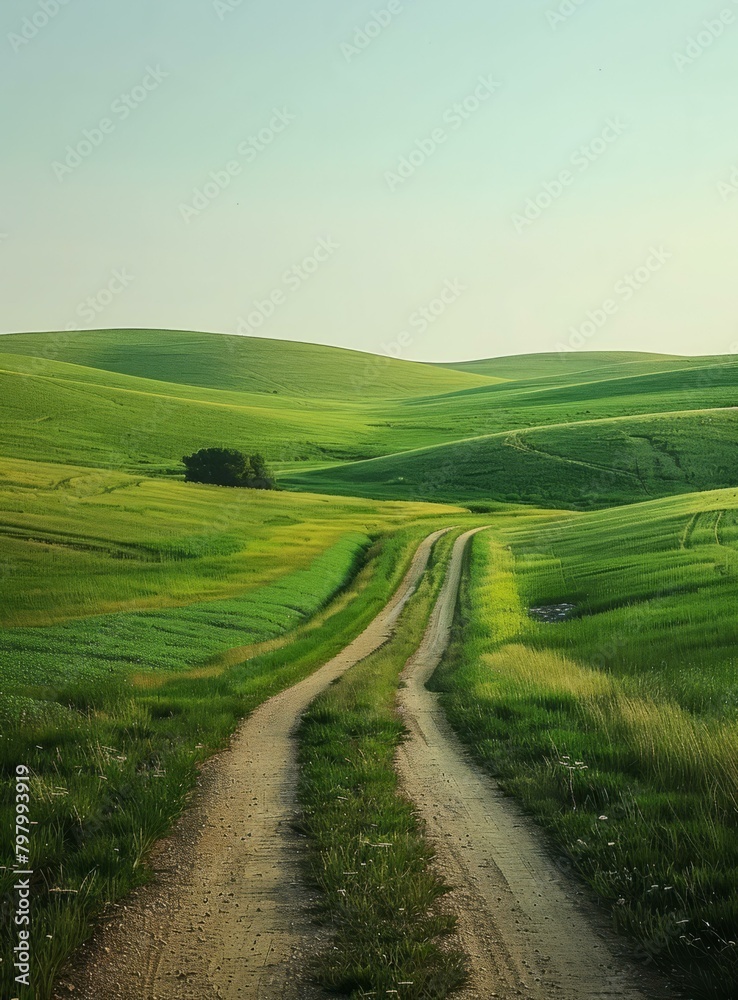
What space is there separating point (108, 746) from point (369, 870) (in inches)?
205

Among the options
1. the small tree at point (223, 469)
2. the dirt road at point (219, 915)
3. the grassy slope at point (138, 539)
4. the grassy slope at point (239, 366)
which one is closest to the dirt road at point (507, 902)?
the dirt road at point (219, 915)

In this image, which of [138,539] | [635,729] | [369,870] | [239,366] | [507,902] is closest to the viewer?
[507,902]

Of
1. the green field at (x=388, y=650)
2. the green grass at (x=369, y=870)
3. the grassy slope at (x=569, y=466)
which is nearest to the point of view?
the green grass at (x=369, y=870)

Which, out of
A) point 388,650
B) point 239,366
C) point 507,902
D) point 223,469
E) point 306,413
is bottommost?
point 388,650

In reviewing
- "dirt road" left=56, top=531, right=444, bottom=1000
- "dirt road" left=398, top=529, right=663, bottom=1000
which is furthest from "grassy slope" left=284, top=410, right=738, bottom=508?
"dirt road" left=56, top=531, right=444, bottom=1000

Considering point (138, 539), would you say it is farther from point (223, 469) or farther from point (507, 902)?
point (507, 902)

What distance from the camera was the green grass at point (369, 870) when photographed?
17.6 ft

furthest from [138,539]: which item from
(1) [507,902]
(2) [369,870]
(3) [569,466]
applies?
(3) [569,466]

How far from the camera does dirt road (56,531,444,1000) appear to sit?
540 centimetres

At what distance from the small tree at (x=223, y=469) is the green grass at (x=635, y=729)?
3751 cm

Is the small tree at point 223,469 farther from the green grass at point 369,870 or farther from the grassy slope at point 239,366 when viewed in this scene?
the grassy slope at point 239,366

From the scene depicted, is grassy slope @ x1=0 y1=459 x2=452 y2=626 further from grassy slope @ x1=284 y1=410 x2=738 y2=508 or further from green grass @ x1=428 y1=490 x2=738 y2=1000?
grassy slope @ x1=284 y1=410 x2=738 y2=508

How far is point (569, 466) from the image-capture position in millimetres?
81000

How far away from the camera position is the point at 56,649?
1848cm
